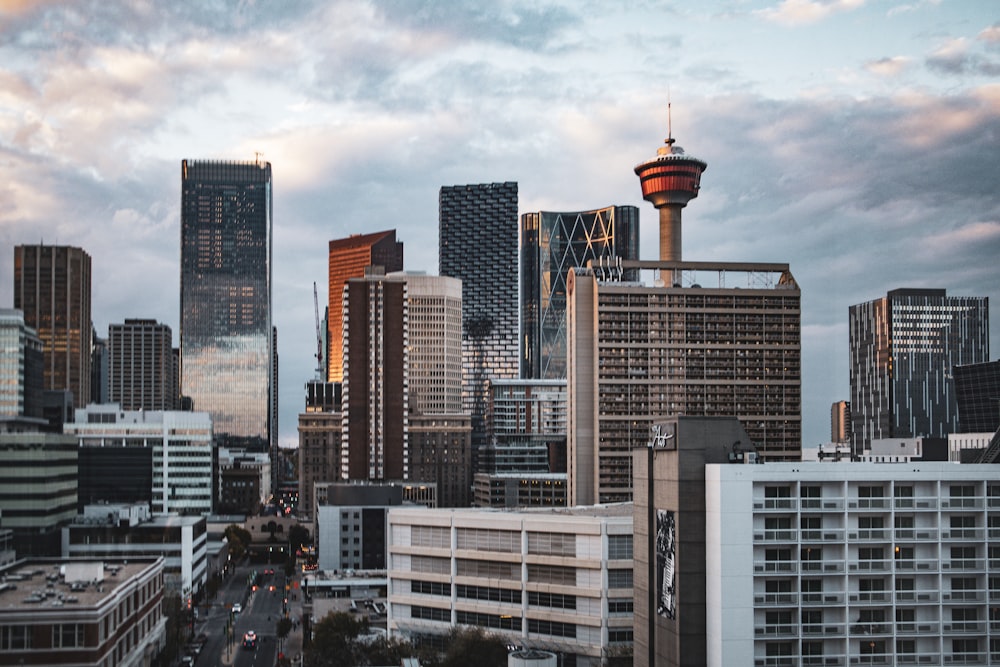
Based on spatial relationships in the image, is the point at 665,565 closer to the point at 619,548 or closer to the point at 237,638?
the point at 619,548

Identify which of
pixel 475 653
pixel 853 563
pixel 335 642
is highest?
pixel 853 563

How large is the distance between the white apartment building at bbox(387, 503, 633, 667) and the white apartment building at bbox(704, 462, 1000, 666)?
32.9m

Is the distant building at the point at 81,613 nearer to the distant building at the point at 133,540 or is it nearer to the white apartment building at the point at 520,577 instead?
the white apartment building at the point at 520,577

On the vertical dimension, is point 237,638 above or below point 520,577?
below

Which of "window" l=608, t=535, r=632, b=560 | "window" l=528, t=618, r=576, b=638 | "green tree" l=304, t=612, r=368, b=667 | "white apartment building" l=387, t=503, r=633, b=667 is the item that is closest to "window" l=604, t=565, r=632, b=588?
"white apartment building" l=387, t=503, r=633, b=667

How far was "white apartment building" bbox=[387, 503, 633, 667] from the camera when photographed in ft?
367

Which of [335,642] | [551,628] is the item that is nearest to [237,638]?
[335,642]

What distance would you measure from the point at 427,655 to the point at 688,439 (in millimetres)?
48108

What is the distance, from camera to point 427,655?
113875mm

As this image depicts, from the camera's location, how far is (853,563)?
8125 centimetres

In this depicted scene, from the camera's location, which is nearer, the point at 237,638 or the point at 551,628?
the point at 551,628

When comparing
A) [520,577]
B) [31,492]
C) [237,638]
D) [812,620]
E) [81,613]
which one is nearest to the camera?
[812,620]

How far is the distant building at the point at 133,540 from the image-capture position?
598 ft

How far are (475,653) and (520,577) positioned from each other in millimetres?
12867
